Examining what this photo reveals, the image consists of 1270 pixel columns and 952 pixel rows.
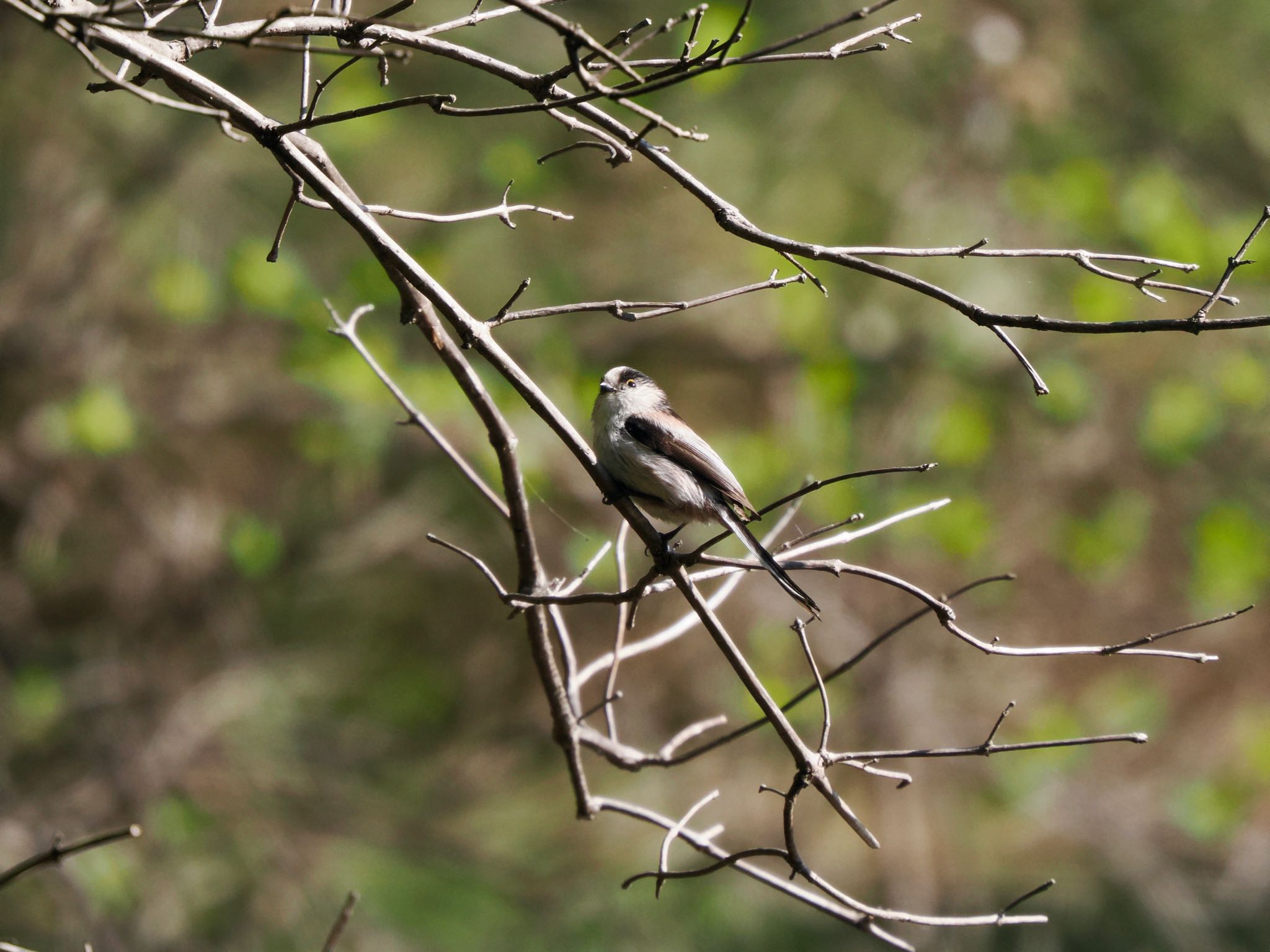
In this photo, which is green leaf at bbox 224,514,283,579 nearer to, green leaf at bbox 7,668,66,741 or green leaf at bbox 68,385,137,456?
green leaf at bbox 68,385,137,456

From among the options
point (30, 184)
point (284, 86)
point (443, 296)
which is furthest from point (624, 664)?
point (443, 296)

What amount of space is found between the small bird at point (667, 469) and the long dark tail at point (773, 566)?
0.14 metres

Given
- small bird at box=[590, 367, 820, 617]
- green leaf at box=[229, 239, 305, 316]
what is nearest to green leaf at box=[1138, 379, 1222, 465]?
small bird at box=[590, 367, 820, 617]

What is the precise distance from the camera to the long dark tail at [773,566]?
2025 mm

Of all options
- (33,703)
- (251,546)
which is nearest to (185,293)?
(251,546)

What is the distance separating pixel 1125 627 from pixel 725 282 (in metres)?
3.05

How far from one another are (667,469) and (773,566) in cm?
95

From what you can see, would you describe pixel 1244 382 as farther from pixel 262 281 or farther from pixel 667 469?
pixel 262 281

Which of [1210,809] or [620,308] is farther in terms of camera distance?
[1210,809]

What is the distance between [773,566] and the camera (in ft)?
7.04

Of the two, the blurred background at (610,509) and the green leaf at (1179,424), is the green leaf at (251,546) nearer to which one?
the blurred background at (610,509)

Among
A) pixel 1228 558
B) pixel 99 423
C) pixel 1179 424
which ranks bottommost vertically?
pixel 1228 558

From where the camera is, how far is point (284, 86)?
6039 mm

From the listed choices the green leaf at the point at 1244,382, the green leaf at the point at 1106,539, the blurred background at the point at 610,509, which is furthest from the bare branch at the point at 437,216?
the green leaf at the point at 1244,382
